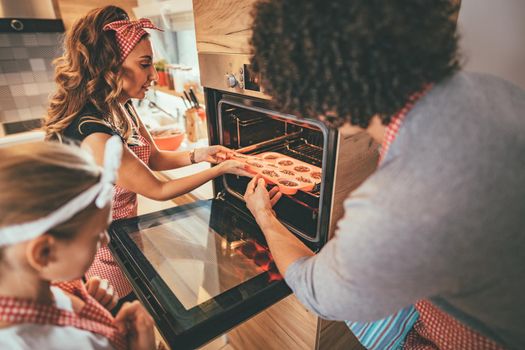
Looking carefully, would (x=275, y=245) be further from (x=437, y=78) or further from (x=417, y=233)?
(x=437, y=78)

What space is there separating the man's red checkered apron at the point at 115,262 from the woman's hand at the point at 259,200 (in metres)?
0.53

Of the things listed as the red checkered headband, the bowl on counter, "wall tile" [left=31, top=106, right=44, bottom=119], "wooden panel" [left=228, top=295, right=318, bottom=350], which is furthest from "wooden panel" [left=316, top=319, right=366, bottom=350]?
"wall tile" [left=31, top=106, right=44, bottom=119]

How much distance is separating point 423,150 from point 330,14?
0.27m

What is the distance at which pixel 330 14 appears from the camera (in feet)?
1.71

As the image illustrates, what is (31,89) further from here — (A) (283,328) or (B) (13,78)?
(A) (283,328)

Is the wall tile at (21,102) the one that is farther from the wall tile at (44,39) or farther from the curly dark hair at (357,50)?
the curly dark hair at (357,50)

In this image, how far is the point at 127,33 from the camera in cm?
112

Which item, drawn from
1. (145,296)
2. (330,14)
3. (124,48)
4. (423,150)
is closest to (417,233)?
(423,150)

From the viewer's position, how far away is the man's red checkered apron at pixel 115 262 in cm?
125

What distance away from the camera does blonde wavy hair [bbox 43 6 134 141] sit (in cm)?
110

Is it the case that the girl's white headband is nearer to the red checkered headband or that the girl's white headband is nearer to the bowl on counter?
the red checkered headband

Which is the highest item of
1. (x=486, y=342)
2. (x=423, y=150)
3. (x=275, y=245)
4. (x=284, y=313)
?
(x=423, y=150)

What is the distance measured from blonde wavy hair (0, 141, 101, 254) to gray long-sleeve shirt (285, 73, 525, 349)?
49cm

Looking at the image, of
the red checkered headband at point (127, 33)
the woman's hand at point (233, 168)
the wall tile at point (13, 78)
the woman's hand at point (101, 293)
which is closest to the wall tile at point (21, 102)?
the wall tile at point (13, 78)
